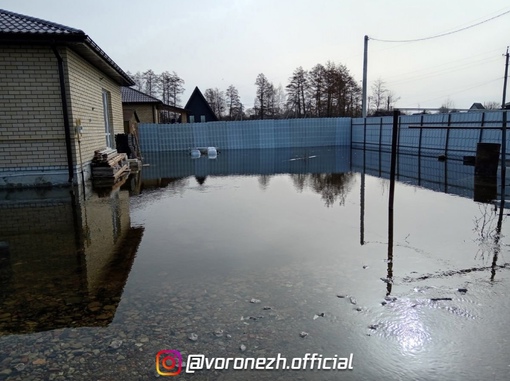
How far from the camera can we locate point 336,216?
7039mm

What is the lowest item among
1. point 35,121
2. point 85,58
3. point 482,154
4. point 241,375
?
point 241,375

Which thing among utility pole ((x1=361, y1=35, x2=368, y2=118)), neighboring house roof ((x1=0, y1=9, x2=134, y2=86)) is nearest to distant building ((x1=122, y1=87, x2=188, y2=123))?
utility pole ((x1=361, y1=35, x2=368, y2=118))

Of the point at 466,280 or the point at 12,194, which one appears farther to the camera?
the point at 12,194

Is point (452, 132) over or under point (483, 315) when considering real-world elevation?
over

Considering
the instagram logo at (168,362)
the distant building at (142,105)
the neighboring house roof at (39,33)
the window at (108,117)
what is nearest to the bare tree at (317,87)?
the distant building at (142,105)

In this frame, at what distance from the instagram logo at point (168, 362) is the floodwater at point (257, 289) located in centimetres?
4

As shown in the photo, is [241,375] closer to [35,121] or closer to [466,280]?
[466,280]

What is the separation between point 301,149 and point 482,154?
14.7m

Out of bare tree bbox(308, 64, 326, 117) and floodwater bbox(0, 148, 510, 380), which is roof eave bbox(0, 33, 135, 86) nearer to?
floodwater bbox(0, 148, 510, 380)

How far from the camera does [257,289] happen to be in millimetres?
3893

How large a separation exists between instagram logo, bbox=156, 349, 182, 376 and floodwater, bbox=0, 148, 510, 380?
0.04 m

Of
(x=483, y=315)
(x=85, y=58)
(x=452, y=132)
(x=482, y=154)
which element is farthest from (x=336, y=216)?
(x=452, y=132)

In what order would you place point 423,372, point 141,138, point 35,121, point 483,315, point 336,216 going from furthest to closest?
point 141,138 → point 35,121 → point 336,216 → point 483,315 → point 423,372

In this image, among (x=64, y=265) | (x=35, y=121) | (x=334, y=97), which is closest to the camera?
(x=64, y=265)
